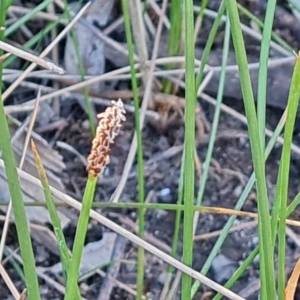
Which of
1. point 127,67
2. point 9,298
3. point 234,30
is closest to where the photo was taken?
point 234,30

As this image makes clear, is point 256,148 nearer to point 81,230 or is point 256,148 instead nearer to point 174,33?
point 81,230

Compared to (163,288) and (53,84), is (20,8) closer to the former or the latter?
(53,84)

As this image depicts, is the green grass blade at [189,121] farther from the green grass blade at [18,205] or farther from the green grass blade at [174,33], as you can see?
the green grass blade at [174,33]

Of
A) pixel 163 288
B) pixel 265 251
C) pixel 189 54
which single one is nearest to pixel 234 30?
pixel 189 54

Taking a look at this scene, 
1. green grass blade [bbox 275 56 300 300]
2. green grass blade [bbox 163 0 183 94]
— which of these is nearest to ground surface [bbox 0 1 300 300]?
green grass blade [bbox 163 0 183 94]

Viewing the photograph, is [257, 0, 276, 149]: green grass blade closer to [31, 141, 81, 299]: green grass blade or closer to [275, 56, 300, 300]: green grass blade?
[275, 56, 300, 300]: green grass blade

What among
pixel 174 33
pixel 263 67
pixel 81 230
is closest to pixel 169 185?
pixel 174 33

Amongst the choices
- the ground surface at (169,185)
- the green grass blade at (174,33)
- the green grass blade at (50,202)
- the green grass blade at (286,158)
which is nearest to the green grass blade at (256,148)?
the green grass blade at (286,158)
